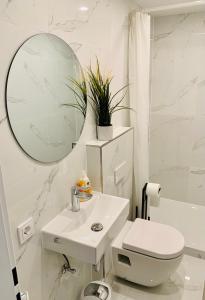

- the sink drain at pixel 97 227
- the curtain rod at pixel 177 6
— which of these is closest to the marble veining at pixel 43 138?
the sink drain at pixel 97 227

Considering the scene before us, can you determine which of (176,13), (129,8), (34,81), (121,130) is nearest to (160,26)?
(176,13)

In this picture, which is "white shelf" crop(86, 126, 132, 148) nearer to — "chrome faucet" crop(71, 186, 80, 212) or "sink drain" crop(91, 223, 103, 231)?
"chrome faucet" crop(71, 186, 80, 212)

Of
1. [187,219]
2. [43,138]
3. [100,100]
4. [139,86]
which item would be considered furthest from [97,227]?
[187,219]

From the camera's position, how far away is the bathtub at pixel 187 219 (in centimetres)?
232

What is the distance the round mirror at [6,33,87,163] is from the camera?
3.55 feet

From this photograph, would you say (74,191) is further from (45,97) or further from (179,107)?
(179,107)

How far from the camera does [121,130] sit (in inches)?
84.5

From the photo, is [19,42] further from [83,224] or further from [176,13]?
[176,13]

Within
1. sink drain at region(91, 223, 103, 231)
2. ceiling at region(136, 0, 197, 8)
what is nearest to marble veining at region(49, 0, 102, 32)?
ceiling at region(136, 0, 197, 8)

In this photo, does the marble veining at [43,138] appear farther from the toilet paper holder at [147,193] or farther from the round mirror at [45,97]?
the toilet paper holder at [147,193]

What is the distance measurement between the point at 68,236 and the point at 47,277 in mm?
326

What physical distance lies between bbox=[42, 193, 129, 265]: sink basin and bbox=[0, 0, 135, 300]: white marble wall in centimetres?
7

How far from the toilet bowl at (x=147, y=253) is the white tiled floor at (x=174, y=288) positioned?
0.29ft

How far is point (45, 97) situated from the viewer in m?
1.26
